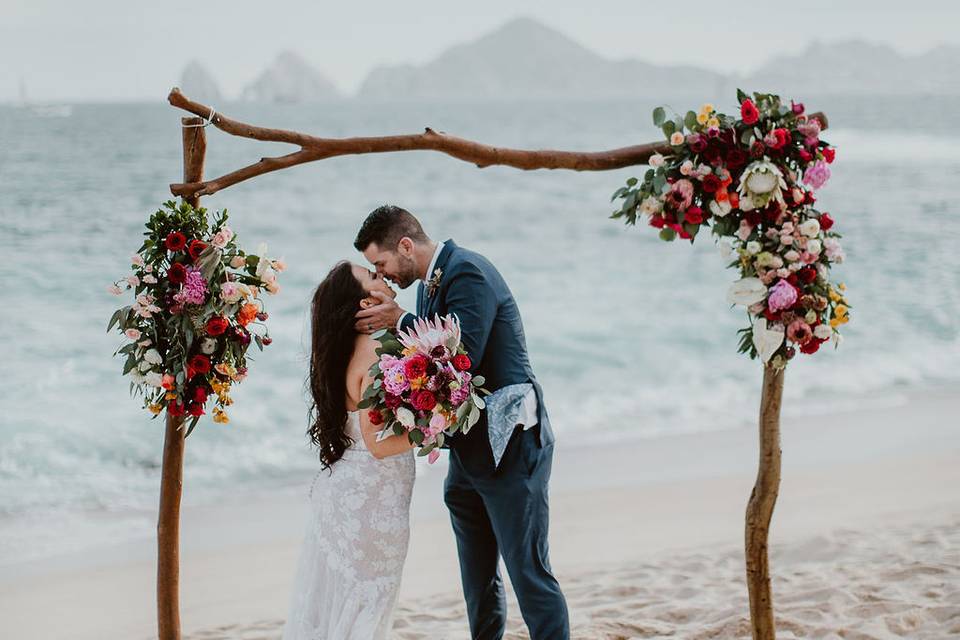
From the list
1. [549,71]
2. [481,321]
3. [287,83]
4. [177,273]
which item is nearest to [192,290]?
[177,273]

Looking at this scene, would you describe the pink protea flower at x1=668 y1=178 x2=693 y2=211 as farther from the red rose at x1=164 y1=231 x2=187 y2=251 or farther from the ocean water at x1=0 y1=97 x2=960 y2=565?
the red rose at x1=164 y1=231 x2=187 y2=251

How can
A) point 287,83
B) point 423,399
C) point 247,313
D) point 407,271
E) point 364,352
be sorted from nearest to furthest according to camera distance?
point 423,399 → point 364,352 → point 407,271 → point 247,313 → point 287,83

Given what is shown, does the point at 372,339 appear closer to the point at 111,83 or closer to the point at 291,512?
the point at 291,512

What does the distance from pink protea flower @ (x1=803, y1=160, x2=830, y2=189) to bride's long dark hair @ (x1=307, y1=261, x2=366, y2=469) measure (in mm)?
1599

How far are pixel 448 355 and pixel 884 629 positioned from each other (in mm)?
2459

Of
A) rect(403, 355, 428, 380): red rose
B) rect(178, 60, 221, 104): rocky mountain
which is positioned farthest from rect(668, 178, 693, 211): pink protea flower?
rect(178, 60, 221, 104): rocky mountain

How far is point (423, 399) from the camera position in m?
3.49

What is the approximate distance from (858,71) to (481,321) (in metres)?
72.0

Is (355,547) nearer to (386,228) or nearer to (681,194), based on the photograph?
(386,228)

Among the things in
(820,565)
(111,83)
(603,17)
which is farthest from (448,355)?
(603,17)

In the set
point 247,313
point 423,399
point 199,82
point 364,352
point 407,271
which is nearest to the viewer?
point 423,399

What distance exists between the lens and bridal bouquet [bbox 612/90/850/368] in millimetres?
3570

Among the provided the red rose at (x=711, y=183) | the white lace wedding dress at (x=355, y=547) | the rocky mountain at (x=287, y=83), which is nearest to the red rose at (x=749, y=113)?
the red rose at (x=711, y=183)

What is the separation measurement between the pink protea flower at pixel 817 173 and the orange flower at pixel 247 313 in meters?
2.09
